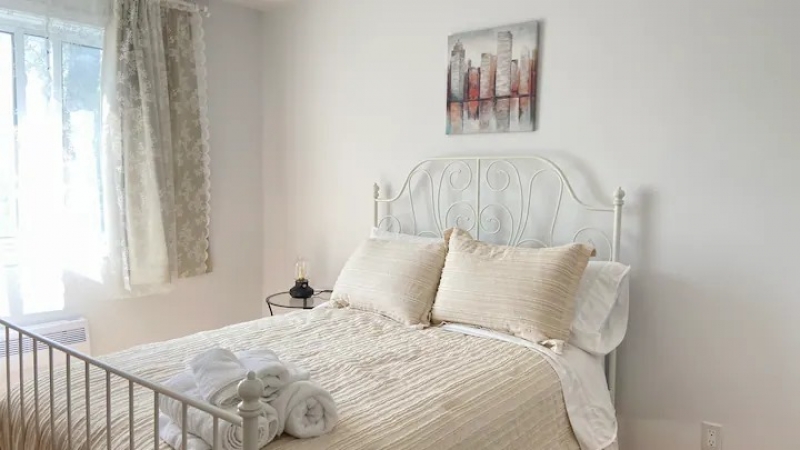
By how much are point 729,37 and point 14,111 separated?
3048 millimetres

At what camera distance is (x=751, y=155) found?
2107 millimetres

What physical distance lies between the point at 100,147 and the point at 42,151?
261 mm

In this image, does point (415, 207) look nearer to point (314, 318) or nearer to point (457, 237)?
point (457, 237)

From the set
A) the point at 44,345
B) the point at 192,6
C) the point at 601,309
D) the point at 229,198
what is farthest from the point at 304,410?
the point at 192,6

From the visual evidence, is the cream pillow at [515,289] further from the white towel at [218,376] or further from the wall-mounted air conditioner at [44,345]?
the wall-mounted air conditioner at [44,345]

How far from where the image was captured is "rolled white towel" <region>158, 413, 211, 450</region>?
50.8 inches

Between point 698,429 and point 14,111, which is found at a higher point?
point 14,111

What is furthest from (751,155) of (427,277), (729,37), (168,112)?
(168,112)

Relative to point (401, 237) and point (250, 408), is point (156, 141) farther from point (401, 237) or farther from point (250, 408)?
point (250, 408)

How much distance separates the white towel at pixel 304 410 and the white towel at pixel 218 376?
102 mm

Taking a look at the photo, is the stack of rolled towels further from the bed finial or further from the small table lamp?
the small table lamp

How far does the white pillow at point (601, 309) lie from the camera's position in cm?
220

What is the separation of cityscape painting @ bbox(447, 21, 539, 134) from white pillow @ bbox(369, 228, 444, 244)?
545 millimetres

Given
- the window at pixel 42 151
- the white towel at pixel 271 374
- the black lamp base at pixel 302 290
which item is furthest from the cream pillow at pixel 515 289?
the window at pixel 42 151
